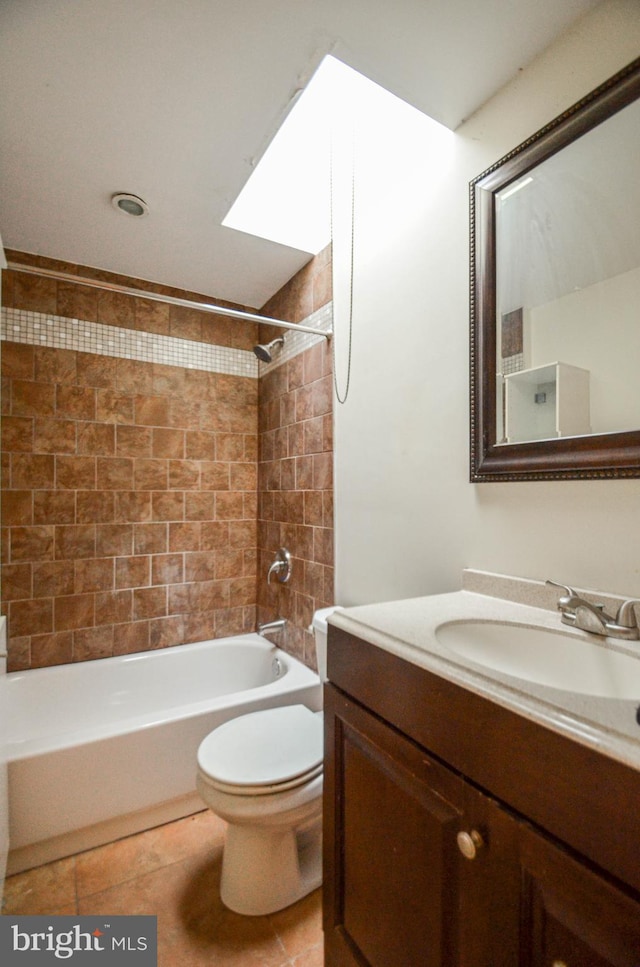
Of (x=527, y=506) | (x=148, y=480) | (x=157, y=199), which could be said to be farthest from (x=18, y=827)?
(x=157, y=199)

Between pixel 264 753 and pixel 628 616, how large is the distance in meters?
1.10

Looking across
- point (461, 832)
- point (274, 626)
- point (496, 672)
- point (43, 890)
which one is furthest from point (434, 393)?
point (43, 890)

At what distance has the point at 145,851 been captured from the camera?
158cm

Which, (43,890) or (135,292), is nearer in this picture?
(43,890)

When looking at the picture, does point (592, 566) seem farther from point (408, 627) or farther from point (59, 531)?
point (59, 531)

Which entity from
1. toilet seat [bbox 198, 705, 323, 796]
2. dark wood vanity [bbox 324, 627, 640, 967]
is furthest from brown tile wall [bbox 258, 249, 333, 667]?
dark wood vanity [bbox 324, 627, 640, 967]

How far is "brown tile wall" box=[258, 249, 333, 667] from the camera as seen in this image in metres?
2.01

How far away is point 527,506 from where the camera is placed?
1.11m

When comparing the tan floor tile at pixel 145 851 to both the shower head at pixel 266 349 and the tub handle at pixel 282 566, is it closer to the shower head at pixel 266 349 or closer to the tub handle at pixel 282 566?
the tub handle at pixel 282 566

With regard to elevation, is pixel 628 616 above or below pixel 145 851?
above

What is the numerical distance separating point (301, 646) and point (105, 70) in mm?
2248

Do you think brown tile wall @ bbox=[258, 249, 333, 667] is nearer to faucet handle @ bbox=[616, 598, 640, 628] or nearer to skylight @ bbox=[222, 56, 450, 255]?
skylight @ bbox=[222, 56, 450, 255]

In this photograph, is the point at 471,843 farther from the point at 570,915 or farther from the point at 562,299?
the point at 562,299

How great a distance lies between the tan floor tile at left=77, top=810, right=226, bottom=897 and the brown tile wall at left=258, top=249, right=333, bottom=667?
76cm
